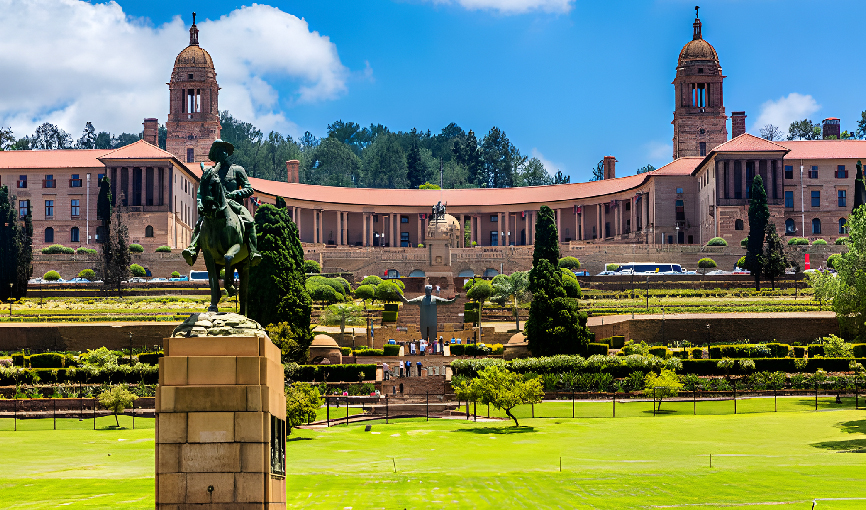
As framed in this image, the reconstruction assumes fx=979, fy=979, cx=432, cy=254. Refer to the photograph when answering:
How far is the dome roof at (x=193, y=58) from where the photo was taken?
12506 cm

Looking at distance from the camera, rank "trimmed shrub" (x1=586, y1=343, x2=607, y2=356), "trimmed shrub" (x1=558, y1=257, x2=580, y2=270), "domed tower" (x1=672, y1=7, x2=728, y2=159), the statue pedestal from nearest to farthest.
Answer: the statue pedestal → "trimmed shrub" (x1=586, y1=343, x2=607, y2=356) → "trimmed shrub" (x1=558, y1=257, x2=580, y2=270) → "domed tower" (x1=672, y1=7, x2=728, y2=159)

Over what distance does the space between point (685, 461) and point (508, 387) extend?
10.1m

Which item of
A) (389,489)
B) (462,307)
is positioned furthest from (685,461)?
(462,307)

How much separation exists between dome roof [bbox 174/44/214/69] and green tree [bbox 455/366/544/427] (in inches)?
3880

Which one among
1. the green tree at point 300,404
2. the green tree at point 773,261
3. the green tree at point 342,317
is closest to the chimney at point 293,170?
the green tree at point 773,261

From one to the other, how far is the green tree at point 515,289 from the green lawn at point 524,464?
26.0 m

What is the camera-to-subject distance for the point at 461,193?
12119 cm

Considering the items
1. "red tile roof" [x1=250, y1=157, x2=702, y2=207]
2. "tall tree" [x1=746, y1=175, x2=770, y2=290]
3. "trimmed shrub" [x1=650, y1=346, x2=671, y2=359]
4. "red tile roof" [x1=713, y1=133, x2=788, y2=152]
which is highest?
"red tile roof" [x1=713, y1=133, x2=788, y2=152]

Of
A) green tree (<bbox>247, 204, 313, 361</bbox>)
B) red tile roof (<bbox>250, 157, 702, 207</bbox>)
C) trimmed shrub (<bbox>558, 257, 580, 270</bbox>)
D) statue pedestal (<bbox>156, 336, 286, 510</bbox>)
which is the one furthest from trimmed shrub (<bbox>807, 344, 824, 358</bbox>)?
red tile roof (<bbox>250, 157, 702, 207</bbox>)

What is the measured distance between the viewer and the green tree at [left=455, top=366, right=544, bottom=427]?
115 feet

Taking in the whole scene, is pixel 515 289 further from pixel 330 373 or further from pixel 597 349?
pixel 330 373

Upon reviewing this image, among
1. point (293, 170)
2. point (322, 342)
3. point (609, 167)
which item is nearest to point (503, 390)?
point (322, 342)

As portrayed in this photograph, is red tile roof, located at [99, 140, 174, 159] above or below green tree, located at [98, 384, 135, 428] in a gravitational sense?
above

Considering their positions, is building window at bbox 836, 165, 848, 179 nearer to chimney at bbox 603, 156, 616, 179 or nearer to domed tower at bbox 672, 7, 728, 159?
domed tower at bbox 672, 7, 728, 159
